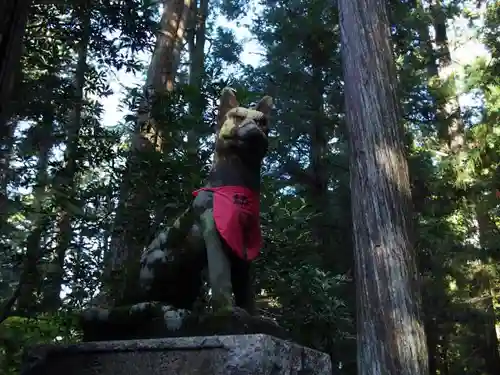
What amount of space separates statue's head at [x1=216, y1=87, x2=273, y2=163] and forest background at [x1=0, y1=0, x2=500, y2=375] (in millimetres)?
833

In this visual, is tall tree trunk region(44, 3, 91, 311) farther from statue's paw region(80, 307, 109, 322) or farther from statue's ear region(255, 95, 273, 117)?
statue's ear region(255, 95, 273, 117)

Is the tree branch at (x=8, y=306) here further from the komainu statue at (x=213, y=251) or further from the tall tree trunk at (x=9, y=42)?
the tall tree trunk at (x=9, y=42)

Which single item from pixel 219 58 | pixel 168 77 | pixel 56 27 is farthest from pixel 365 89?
pixel 219 58

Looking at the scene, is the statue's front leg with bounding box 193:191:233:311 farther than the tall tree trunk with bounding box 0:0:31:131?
Yes

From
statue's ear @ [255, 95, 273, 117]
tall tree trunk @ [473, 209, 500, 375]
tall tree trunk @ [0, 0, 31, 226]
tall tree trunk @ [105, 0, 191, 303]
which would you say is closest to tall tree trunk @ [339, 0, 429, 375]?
tall tree trunk @ [105, 0, 191, 303]

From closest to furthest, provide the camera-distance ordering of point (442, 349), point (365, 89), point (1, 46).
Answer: point (1, 46), point (365, 89), point (442, 349)

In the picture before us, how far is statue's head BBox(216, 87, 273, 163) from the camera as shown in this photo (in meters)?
2.65

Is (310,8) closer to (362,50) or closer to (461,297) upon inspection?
(362,50)

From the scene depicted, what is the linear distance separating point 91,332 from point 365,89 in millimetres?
4120

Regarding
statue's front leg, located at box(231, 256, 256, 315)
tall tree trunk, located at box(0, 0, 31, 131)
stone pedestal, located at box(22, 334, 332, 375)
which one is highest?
tall tree trunk, located at box(0, 0, 31, 131)

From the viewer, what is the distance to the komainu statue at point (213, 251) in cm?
246

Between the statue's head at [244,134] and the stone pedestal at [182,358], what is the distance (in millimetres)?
950

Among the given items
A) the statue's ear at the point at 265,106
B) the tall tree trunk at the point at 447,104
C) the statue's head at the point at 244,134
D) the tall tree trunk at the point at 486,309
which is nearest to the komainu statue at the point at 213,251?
the statue's head at the point at 244,134

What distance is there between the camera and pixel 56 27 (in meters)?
4.64
